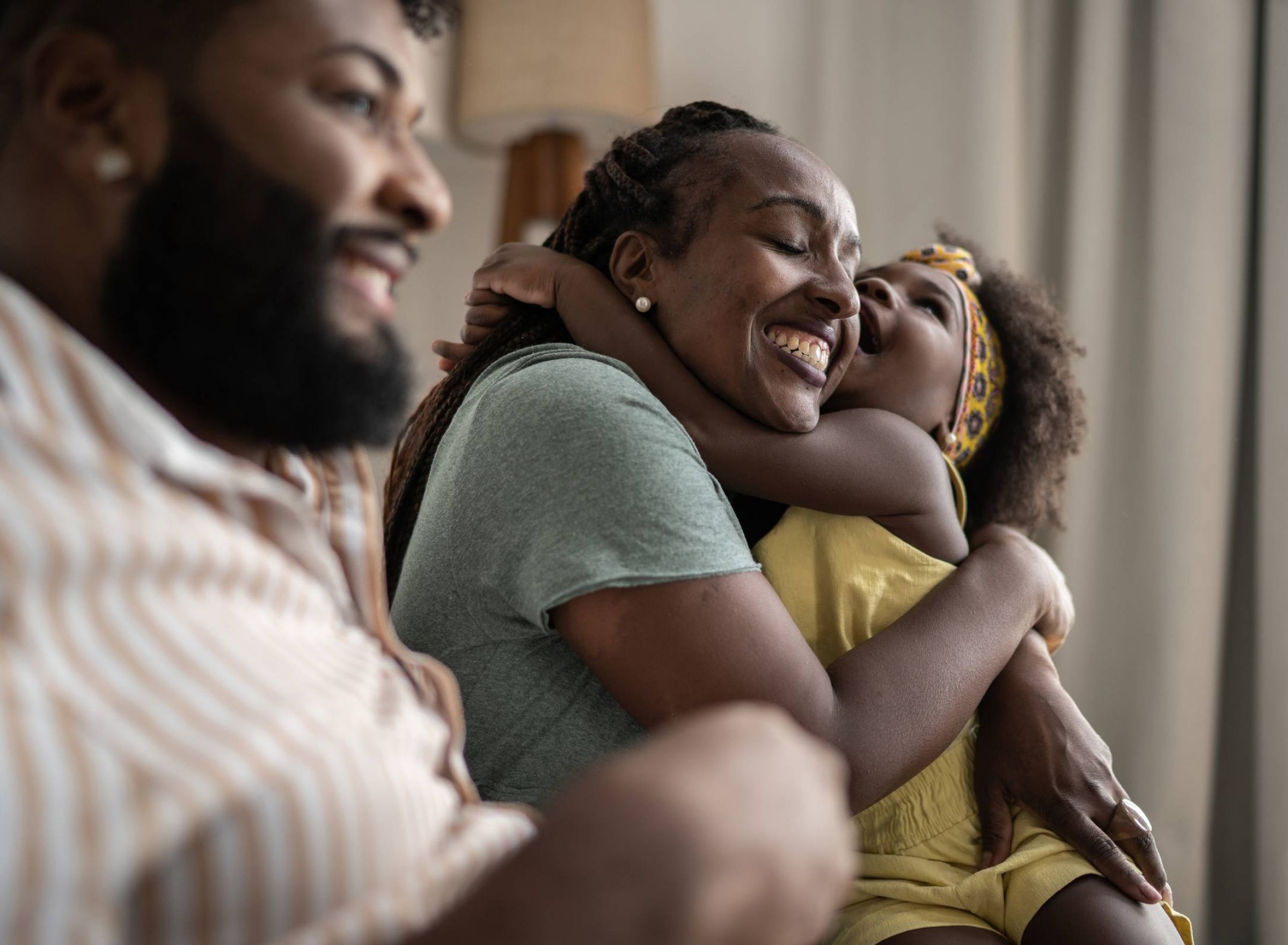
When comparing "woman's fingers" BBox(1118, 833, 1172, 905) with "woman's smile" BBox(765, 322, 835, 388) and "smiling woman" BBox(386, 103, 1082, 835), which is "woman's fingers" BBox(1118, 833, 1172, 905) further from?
"woman's smile" BBox(765, 322, 835, 388)

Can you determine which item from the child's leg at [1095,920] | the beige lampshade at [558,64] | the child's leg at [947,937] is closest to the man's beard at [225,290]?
the child's leg at [947,937]

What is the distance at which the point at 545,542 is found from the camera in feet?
3.27

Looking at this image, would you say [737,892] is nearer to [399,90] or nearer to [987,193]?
[399,90]

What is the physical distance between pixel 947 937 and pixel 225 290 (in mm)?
933

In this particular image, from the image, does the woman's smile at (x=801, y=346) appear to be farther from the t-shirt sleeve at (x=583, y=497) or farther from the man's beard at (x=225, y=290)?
the man's beard at (x=225, y=290)

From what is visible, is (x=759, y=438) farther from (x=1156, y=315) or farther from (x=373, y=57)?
(x=1156, y=315)

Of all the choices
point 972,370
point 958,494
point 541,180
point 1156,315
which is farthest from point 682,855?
point 541,180

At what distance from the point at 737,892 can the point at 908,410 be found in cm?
113

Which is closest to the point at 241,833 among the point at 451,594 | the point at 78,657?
the point at 78,657

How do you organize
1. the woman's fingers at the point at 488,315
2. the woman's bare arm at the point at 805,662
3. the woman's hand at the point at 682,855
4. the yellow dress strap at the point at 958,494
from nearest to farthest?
the woman's hand at the point at 682,855
the woman's bare arm at the point at 805,662
the woman's fingers at the point at 488,315
the yellow dress strap at the point at 958,494

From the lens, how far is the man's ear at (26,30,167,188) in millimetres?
716

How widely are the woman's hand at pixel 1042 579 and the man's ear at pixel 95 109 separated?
1.03m

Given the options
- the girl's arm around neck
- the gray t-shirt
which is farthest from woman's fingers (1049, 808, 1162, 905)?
the gray t-shirt

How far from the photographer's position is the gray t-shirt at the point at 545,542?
0.98 meters
